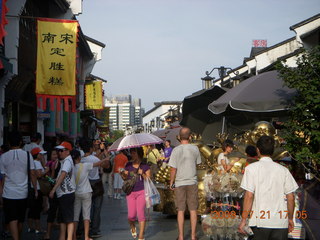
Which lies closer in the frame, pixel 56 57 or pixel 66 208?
pixel 66 208

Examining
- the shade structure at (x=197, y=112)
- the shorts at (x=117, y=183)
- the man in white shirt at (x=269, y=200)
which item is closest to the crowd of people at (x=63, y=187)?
the man in white shirt at (x=269, y=200)

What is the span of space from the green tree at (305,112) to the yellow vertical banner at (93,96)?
1318 inches

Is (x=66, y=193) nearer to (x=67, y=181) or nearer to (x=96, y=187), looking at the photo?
(x=67, y=181)

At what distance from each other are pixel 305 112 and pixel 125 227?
5212 millimetres

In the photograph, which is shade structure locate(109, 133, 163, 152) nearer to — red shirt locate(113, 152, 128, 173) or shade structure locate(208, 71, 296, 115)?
shade structure locate(208, 71, 296, 115)

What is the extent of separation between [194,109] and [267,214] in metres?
9.92

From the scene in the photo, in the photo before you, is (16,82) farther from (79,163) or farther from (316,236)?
(316,236)

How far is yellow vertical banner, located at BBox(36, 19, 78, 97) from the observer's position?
1728 centimetres

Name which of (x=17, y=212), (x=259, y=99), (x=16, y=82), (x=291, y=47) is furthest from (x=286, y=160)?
(x=291, y=47)

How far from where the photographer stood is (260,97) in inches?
397

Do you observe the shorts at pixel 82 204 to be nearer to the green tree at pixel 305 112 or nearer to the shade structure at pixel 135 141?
the shade structure at pixel 135 141

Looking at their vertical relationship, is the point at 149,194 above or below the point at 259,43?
Answer: below

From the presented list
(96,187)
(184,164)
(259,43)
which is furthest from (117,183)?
(259,43)

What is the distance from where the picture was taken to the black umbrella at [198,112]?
15055mm
